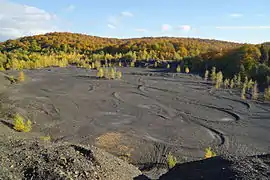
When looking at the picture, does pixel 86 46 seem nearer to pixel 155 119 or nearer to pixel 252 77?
pixel 252 77

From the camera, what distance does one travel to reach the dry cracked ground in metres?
22.9

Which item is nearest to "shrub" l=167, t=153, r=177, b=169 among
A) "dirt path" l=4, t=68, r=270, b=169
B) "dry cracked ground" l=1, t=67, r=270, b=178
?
"dry cracked ground" l=1, t=67, r=270, b=178

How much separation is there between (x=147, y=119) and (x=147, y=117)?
29.5 inches

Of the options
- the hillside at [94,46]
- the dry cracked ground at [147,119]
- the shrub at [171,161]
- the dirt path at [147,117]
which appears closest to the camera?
the shrub at [171,161]

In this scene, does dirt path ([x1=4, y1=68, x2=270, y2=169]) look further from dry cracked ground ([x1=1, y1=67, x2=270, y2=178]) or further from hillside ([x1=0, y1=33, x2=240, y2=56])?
hillside ([x1=0, y1=33, x2=240, y2=56])

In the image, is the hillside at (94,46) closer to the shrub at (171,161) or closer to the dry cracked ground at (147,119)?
the dry cracked ground at (147,119)

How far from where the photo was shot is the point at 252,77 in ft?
189

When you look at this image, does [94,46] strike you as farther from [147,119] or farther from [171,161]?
[171,161]

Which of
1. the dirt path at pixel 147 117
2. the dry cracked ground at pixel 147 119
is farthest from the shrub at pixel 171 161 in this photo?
the dirt path at pixel 147 117

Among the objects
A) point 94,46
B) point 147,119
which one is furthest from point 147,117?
point 94,46

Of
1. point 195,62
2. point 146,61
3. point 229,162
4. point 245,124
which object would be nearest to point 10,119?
point 229,162

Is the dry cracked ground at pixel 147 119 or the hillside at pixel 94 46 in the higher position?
the hillside at pixel 94 46

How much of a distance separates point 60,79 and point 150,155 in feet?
130

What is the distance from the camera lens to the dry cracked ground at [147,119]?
22.9m
